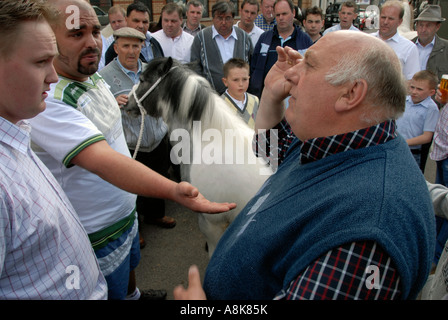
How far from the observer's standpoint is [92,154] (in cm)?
132

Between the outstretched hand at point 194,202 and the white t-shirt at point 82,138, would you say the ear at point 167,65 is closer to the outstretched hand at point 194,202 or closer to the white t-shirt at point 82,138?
the white t-shirt at point 82,138

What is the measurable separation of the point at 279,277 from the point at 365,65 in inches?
28.4

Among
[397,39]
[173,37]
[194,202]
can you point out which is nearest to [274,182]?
[194,202]

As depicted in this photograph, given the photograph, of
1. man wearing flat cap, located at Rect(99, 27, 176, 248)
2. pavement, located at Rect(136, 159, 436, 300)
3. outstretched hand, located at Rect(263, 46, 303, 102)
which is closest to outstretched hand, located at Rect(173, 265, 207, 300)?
outstretched hand, located at Rect(263, 46, 303, 102)

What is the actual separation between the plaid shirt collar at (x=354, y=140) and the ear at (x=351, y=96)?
9cm

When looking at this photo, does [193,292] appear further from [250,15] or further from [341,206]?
[250,15]

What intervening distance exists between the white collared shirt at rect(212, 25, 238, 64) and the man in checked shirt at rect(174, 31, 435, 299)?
3597 mm

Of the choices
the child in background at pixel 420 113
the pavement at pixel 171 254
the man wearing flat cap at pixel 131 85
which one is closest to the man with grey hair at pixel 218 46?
the man wearing flat cap at pixel 131 85

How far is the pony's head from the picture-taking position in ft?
8.13

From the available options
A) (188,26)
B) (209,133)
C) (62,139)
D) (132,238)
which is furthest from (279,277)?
(188,26)

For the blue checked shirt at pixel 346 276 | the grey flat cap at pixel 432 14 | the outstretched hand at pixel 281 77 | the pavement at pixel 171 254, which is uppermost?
the grey flat cap at pixel 432 14

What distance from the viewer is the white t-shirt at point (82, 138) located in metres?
1.35

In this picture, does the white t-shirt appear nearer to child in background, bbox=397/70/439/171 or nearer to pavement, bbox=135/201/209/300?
pavement, bbox=135/201/209/300

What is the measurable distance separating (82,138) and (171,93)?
137 cm
